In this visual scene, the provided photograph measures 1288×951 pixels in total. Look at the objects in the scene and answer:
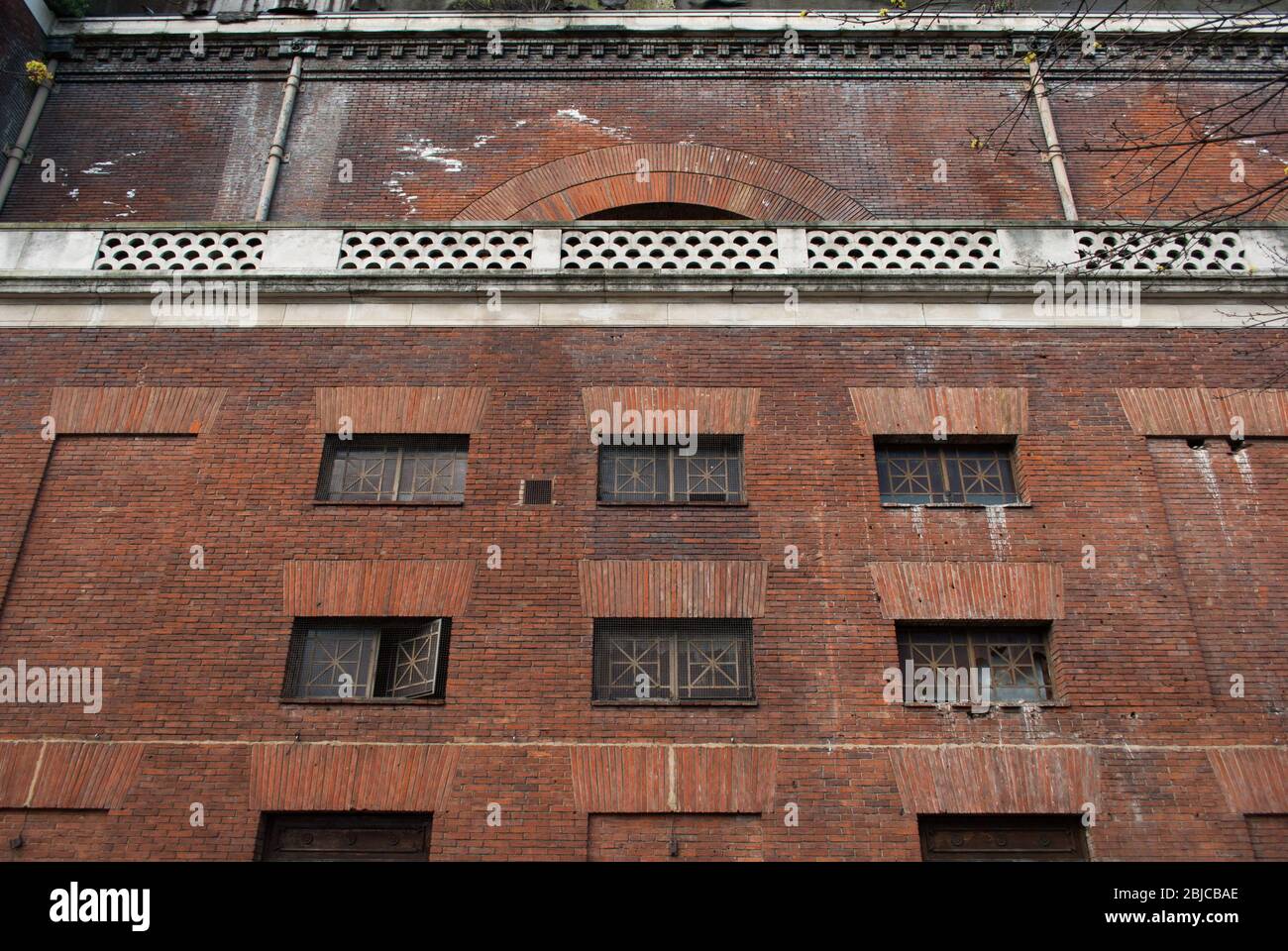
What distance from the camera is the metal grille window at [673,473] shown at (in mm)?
9645

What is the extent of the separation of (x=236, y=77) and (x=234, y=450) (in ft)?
21.1

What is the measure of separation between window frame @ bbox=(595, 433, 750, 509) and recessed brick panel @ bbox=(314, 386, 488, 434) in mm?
1249

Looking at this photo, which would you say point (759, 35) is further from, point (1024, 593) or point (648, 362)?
point (1024, 593)

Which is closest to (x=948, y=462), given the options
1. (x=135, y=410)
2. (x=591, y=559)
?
(x=591, y=559)

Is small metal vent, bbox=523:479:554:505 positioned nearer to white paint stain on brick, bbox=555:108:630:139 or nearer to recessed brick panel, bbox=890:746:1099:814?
recessed brick panel, bbox=890:746:1099:814

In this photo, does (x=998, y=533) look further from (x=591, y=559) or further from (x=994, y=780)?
(x=591, y=559)

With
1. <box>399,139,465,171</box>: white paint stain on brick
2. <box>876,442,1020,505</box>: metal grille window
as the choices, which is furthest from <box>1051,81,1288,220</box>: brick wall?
<box>399,139,465,171</box>: white paint stain on brick

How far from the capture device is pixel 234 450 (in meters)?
9.70

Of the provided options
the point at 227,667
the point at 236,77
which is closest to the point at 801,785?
the point at 227,667

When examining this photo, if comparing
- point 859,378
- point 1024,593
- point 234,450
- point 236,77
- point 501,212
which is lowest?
point 1024,593

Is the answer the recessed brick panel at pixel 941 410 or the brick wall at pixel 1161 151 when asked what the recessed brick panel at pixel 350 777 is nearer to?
the recessed brick panel at pixel 941 410

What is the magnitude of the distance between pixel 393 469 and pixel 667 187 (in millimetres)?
5212

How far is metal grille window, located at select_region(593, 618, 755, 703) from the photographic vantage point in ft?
29.0

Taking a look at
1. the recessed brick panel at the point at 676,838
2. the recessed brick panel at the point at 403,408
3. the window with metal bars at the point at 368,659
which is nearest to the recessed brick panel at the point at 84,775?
the window with metal bars at the point at 368,659
